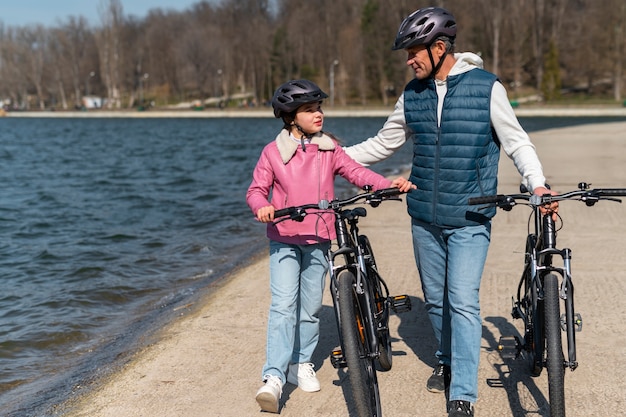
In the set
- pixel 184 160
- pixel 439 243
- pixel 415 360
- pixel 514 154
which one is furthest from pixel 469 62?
pixel 184 160

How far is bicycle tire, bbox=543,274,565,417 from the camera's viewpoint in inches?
159

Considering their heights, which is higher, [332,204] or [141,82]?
[141,82]

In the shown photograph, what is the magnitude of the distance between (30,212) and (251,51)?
97404 mm

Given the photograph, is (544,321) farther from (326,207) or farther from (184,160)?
(184,160)

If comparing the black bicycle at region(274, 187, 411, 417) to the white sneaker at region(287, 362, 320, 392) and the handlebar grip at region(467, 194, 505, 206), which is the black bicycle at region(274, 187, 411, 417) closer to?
the handlebar grip at region(467, 194, 505, 206)

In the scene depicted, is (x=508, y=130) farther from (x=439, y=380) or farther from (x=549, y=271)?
(x=439, y=380)

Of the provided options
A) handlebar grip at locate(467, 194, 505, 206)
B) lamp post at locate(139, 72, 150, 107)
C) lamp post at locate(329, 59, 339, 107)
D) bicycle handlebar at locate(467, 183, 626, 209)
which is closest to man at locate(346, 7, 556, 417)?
bicycle handlebar at locate(467, 183, 626, 209)

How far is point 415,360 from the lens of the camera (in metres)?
5.55

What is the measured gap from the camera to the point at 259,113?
10106 centimetres

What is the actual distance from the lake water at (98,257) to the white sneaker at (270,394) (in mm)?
1693

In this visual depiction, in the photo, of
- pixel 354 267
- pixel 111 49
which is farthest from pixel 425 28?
pixel 111 49

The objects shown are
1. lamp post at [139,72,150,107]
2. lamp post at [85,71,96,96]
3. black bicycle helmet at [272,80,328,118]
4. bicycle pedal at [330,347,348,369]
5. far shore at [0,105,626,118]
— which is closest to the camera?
bicycle pedal at [330,347,348,369]

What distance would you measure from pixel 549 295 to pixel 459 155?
0.96 m

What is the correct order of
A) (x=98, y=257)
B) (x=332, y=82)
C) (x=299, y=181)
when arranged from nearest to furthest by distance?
(x=299, y=181) → (x=98, y=257) → (x=332, y=82)
